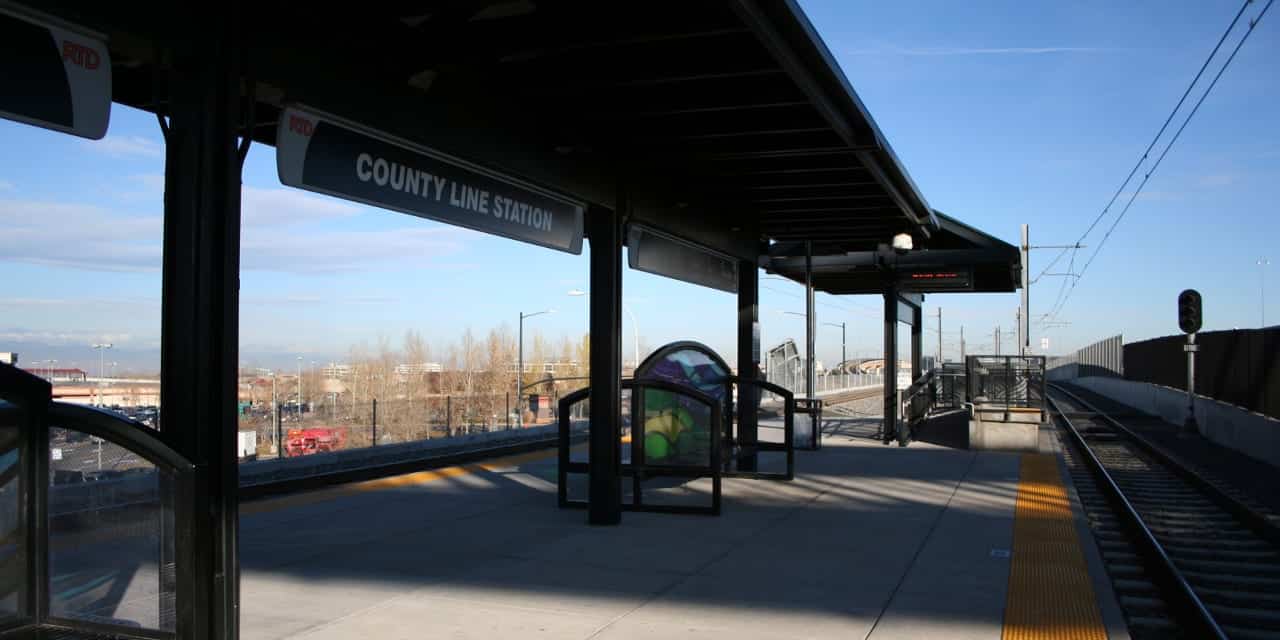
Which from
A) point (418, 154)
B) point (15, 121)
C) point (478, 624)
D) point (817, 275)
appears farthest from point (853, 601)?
point (817, 275)

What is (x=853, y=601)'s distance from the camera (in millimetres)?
6492

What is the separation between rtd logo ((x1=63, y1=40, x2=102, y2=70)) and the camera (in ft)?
13.8

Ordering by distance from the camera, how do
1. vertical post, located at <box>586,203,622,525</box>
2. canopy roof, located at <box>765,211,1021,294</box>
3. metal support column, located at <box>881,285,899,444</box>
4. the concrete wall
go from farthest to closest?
1. metal support column, located at <box>881,285,899,444</box>
2. canopy roof, located at <box>765,211,1021,294</box>
3. the concrete wall
4. vertical post, located at <box>586,203,622,525</box>

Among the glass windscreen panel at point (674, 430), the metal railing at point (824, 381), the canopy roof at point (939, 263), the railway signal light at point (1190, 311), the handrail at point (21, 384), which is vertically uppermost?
the canopy roof at point (939, 263)

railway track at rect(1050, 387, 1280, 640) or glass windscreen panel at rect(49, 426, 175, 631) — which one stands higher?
glass windscreen panel at rect(49, 426, 175, 631)

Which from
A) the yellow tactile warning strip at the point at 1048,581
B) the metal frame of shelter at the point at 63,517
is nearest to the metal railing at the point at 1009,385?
the yellow tactile warning strip at the point at 1048,581

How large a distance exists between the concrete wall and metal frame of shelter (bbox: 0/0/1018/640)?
29.4ft

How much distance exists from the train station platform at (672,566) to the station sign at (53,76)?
9.64ft

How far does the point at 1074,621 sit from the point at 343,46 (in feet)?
18.0

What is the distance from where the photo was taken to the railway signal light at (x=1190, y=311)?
22359 mm

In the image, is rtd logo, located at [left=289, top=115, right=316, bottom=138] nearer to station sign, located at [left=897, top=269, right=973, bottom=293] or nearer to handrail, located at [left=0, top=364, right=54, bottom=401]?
handrail, located at [left=0, top=364, right=54, bottom=401]

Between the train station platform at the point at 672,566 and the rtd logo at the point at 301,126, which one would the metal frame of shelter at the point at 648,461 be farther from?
the rtd logo at the point at 301,126

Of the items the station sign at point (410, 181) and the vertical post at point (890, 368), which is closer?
the station sign at point (410, 181)

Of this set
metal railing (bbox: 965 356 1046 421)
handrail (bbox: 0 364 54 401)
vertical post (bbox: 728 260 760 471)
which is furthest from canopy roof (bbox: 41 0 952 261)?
metal railing (bbox: 965 356 1046 421)
